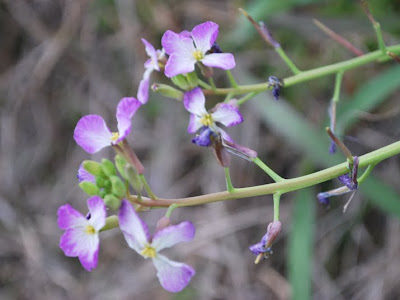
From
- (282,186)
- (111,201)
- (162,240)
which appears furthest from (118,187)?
(282,186)

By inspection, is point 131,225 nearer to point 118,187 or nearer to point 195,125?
point 118,187

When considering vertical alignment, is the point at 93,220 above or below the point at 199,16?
below

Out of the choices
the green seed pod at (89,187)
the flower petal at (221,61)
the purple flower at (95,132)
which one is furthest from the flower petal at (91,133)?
the flower petal at (221,61)

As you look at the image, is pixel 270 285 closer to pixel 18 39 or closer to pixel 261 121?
pixel 261 121

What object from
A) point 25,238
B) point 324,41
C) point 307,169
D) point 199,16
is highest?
point 199,16

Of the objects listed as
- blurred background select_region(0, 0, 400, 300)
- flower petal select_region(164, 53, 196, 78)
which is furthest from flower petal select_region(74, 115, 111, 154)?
blurred background select_region(0, 0, 400, 300)

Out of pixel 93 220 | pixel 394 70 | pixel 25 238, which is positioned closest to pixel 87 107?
pixel 25 238
